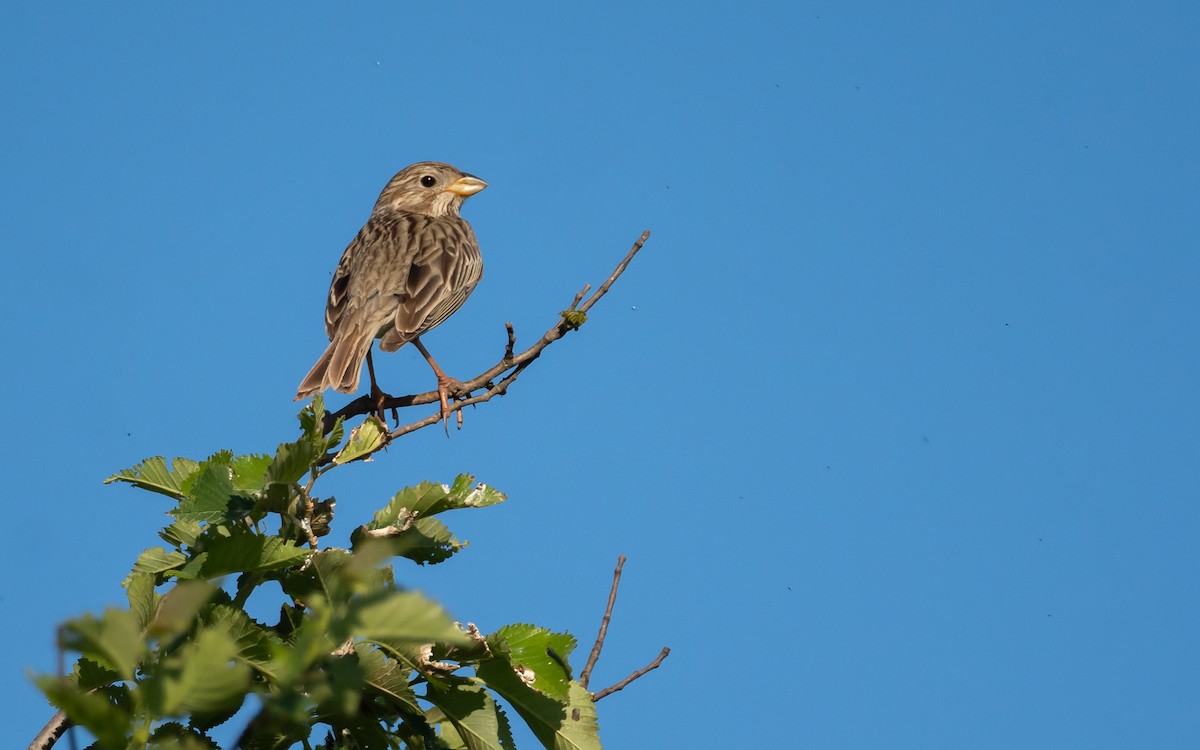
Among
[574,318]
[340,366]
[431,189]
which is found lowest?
[574,318]

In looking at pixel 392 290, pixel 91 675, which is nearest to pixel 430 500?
pixel 91 675

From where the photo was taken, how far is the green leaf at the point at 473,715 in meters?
3.06

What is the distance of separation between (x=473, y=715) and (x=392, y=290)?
510cm

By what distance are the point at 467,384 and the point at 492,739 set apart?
3.02 metres

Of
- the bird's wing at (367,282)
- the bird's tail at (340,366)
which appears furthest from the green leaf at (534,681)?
the bird's wing at (367,282)

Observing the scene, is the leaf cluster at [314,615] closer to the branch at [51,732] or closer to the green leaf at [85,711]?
the branch at [51,732]

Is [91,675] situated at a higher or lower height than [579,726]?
lower

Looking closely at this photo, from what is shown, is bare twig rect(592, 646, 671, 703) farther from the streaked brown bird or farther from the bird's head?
the bird's head

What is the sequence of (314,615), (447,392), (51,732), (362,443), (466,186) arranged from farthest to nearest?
(466,186), (447,392), (362,443), (51,732), (314,615)

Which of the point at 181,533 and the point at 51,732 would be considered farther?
the point at 181,533

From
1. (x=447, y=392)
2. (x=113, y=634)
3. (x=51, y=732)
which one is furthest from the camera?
(x=447, y=392)

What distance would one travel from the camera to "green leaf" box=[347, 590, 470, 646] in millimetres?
1176

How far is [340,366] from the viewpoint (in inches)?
277

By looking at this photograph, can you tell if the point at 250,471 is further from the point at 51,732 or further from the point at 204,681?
the point at 204,681
